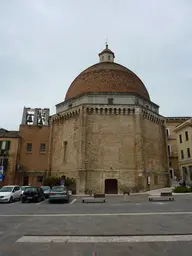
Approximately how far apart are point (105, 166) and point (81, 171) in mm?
3258

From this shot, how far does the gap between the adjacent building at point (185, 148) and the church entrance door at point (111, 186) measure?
13352 millimetres

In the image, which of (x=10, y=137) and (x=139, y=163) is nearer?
Result: (x=139, y=163)

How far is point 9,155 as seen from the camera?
30.9m

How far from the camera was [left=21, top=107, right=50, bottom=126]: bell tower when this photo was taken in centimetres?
3616

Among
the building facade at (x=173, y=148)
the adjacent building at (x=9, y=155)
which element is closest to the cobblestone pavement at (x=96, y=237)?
the adjacent building at (x=9, y=155)

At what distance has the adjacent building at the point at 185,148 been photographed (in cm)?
3091

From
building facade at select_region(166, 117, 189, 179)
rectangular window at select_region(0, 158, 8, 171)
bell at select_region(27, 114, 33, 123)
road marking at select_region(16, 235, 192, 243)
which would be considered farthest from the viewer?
building facade at select_region(166, 117, 189, 179)

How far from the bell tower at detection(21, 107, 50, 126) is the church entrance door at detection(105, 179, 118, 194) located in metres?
16.9

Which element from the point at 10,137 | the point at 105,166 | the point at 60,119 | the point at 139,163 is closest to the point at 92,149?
the point at 105,166

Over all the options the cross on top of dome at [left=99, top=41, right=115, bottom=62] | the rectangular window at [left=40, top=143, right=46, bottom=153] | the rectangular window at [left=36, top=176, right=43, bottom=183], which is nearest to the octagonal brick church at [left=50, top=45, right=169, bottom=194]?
the rectangular window at [left=40, top=143, right=46, bottom=153]

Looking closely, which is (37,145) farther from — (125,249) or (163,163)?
(125,249)

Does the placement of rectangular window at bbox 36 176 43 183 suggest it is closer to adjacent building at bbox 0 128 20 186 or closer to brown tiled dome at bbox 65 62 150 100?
adjacent building at bbox 0 128 20 186

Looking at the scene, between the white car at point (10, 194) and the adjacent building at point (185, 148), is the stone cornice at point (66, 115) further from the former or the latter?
the adjacent building at point (185, 148)

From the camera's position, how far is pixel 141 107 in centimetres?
2762
